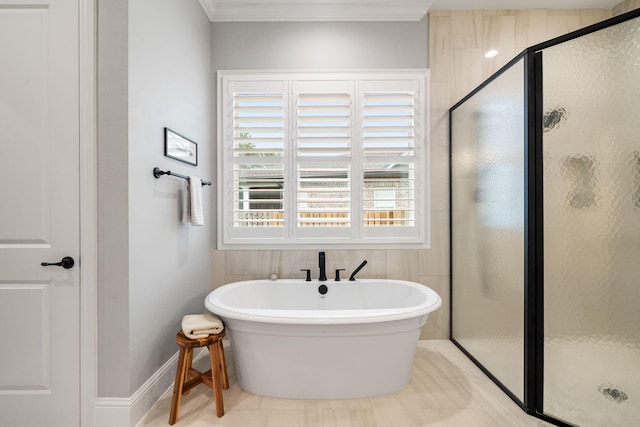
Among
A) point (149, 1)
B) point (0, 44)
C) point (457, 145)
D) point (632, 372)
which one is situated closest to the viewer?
point (632, 372)

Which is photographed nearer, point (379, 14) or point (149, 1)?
point (149, 1)

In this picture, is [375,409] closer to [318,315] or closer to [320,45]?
[318,315]

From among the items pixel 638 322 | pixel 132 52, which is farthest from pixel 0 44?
pixel 638 322

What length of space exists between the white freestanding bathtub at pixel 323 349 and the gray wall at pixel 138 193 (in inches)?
14.2

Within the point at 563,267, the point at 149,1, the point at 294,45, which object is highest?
the point at 294,45

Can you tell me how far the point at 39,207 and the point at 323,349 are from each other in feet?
5.48

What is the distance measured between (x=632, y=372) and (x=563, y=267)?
1.73 feet

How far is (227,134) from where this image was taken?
8.84 feet

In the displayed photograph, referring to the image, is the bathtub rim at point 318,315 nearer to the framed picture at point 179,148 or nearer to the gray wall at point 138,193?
the gray wall at point 138,193

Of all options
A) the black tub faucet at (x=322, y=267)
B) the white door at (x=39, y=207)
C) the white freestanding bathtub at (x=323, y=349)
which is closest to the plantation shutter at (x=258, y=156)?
the black tub faucet at (x=322, y=267)

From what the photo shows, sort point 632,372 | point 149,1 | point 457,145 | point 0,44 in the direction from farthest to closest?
1. point 457,145
2. point 149,1
3. point 0,44
4. point 632,372

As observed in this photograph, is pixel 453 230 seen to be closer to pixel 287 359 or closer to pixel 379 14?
pixel 287 359

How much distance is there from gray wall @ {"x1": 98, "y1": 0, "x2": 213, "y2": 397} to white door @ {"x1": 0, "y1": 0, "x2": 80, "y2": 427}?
15cm

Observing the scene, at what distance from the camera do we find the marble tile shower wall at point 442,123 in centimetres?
270
